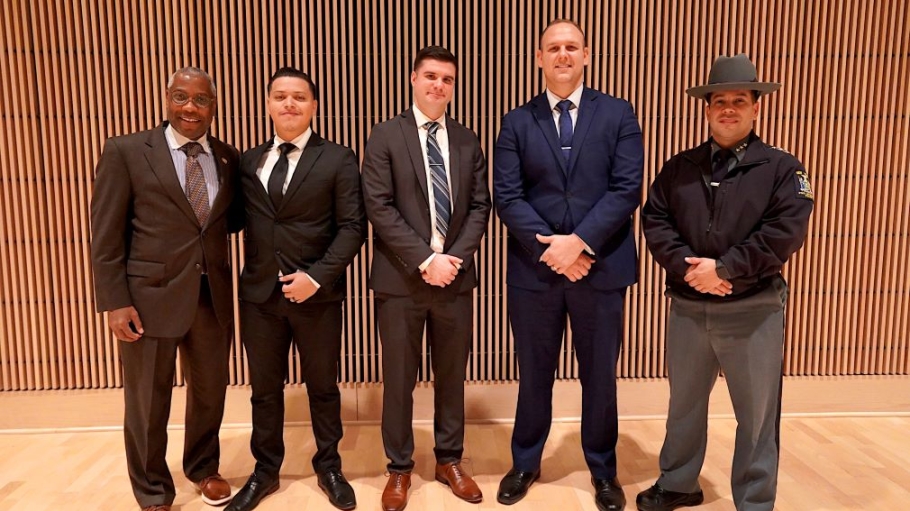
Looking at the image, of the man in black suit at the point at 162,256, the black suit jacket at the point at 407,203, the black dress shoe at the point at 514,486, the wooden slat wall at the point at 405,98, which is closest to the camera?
the man in black suit at the point at 162,256

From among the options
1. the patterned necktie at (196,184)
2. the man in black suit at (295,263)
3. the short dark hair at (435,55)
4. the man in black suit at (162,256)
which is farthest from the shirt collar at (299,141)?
the short dark hair at (435,55)

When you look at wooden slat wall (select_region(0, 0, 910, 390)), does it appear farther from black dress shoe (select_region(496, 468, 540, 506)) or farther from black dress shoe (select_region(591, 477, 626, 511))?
black dress shoe (select_region(591, 477, 626, 511))

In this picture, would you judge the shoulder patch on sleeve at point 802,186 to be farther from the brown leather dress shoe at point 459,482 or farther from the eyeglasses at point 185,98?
the eyeglasses at point 185,98

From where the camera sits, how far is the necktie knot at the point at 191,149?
2.58 meters

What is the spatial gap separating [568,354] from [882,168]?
2303 mm

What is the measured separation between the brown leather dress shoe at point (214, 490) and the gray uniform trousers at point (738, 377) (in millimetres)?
2084

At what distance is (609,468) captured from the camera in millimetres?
2818

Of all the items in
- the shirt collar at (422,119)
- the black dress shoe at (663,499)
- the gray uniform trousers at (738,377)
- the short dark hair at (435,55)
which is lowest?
the black dress shoe at (663,499)

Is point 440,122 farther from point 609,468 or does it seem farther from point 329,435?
point 609,468

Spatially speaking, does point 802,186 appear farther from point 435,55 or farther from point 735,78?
point 435,55

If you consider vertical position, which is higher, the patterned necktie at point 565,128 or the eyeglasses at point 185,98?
the eyeglasses at point 185,98

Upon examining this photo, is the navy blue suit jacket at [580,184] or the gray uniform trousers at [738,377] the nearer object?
the gray uniform trousers at [738,377]

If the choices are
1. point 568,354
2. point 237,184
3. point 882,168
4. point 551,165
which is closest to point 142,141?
point 237,184

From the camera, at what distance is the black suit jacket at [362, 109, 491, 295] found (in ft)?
8.78
